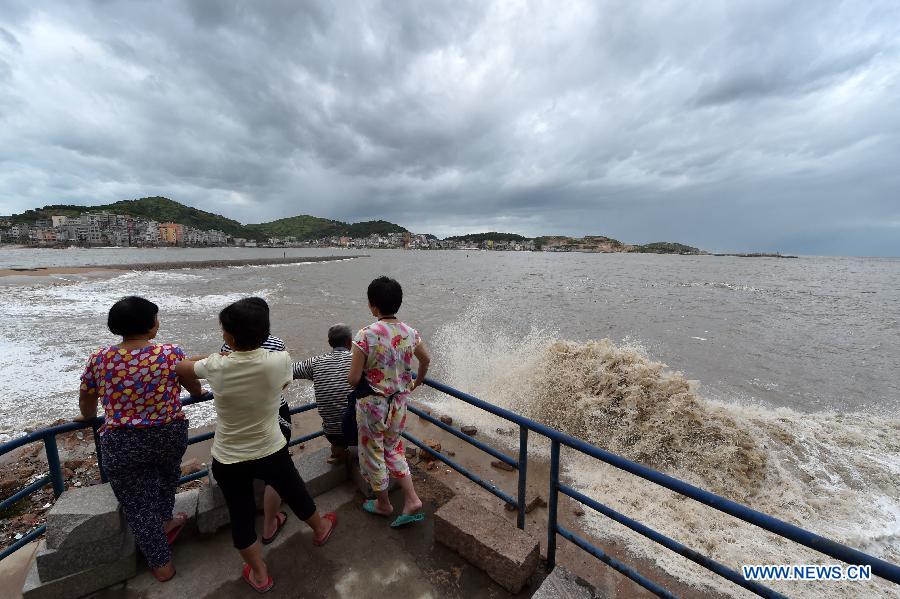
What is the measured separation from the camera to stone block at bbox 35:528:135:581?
249 cm

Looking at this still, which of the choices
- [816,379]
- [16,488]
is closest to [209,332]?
[16,488]

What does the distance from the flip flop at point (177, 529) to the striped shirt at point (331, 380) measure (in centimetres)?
124

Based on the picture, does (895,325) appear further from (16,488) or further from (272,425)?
(16,488)

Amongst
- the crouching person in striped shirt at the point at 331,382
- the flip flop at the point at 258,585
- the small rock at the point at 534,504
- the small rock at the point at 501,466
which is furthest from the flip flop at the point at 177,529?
the small rock at the point at 501,466

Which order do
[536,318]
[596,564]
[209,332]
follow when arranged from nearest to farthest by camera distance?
1. [596,564]
2. [209,332]
3. [536,318]

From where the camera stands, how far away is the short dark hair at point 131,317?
239cm

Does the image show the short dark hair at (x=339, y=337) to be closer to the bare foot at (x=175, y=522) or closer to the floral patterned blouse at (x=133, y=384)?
the floral patterned blouse at (x=133, y=384)

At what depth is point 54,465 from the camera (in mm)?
2850

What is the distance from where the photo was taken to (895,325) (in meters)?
23.2

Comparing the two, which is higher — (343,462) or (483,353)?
(343,462)

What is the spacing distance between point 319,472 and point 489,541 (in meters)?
1.76

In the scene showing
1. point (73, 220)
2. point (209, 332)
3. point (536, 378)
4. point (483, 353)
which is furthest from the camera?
point (73, 220)

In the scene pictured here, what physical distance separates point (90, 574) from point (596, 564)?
437cm

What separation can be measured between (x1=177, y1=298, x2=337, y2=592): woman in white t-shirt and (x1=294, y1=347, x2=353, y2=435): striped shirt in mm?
870
